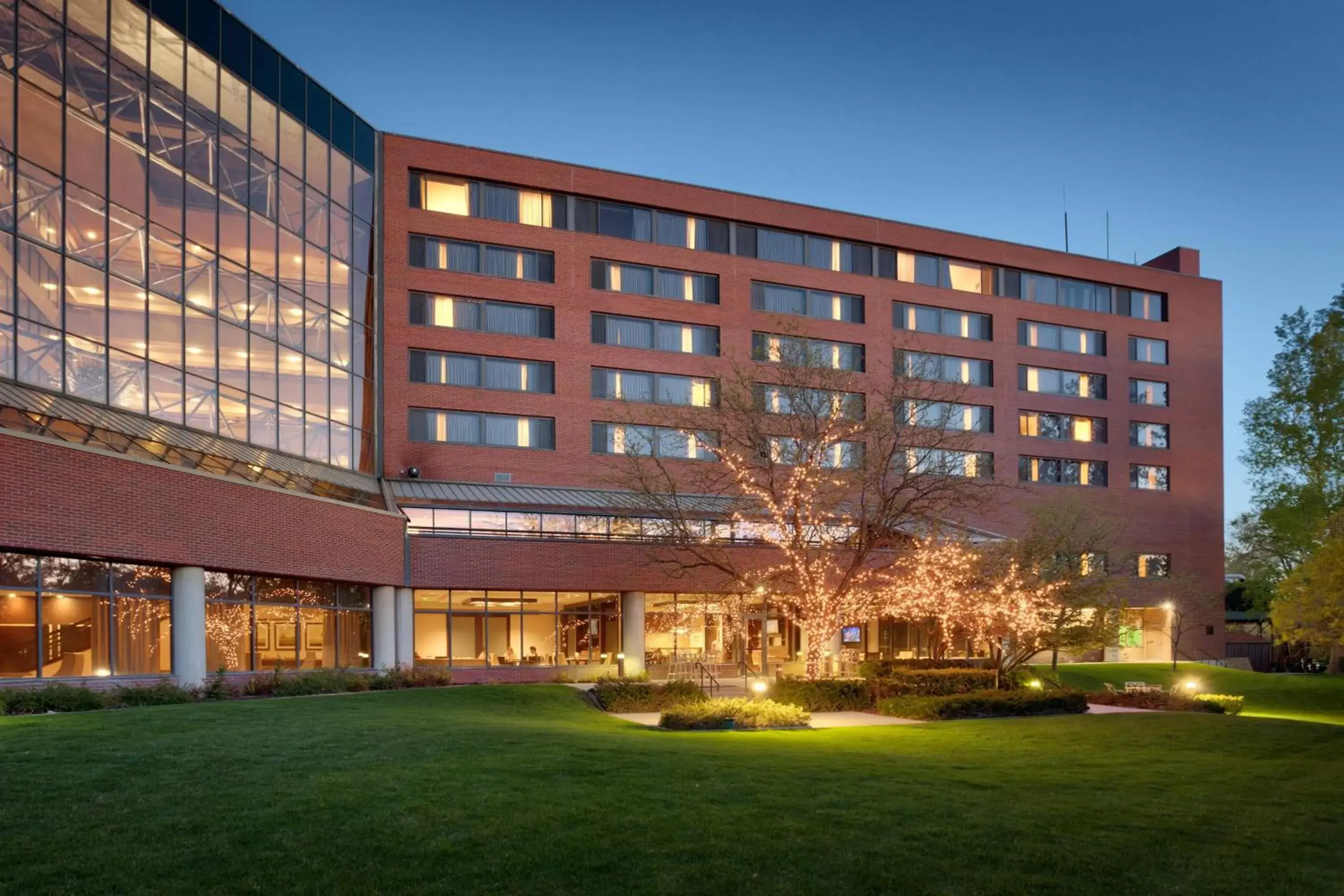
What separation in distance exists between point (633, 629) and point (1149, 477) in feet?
120

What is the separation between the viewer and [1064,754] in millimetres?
19156

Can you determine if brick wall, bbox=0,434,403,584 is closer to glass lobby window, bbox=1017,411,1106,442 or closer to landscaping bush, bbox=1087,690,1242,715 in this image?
landscaping bush, bbox=1087,690,1242,715

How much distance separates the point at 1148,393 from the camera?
64250 mm

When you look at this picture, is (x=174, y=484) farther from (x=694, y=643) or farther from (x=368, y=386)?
(x=694, y=643)

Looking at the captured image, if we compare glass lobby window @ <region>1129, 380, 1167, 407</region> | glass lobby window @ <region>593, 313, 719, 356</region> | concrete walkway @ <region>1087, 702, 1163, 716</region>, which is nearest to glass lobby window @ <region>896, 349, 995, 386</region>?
glass lobby window @ <region>1129, 380, 1167, 407</region>

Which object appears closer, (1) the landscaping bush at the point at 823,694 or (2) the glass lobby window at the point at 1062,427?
(1) the landscaping bush at the point at 823,694

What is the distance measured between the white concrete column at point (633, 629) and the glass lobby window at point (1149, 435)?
35119 millimetres

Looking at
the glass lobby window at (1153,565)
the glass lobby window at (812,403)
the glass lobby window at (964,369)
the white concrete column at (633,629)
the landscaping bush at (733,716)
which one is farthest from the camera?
the glass lobby window at (1153,565)

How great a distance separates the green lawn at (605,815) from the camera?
384 inches

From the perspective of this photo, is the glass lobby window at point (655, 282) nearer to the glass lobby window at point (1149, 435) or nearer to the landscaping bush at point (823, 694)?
the landscaping bush at point (823, 694)

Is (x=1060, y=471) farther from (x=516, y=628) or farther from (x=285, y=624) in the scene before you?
(x=285, y=624)

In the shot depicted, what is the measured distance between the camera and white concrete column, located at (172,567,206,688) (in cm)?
2714

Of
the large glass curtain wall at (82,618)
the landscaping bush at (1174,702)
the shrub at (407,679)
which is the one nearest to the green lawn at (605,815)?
the large glass curtain wall at (82,618)

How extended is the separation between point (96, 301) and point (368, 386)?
14669mm
